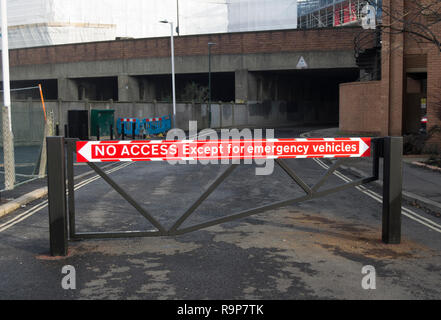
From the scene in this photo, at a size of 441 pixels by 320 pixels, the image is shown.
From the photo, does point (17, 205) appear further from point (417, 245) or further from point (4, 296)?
point (417, 245)

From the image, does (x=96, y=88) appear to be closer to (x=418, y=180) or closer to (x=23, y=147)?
(x=23, y=147)

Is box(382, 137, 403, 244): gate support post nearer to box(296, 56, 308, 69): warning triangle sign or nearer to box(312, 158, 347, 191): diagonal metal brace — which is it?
box(312, 158, 347, 191): diagonal metal brace

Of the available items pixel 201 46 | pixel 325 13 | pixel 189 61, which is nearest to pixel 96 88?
pixel 189 61

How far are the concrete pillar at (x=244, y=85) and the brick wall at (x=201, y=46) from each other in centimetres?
225

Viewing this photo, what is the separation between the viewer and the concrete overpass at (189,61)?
51.0m

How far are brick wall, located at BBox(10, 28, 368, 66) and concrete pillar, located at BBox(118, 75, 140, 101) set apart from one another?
238 cm

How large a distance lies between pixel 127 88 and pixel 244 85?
12787mm

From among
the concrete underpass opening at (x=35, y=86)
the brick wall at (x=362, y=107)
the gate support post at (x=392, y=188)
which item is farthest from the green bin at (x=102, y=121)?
the concrete underpass opening at (x=35, y=86)

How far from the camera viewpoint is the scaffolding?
5383cm

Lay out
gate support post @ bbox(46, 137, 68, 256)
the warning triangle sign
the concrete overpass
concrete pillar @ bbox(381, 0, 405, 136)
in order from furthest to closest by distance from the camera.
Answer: the concrete overpass
the warning triangle sign
concrete pillar @ bbox(381, 0, 405, 136)
gate support post @ bbox(46, 137, 68, 256)

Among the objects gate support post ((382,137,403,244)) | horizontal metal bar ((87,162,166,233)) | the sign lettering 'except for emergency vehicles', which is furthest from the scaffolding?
horizontal metal bar ((87,162,166,233))

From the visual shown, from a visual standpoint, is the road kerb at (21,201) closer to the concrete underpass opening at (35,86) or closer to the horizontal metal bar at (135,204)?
the horizontal metal bar at (135,204)

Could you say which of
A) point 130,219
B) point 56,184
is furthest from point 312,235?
point 56,184
